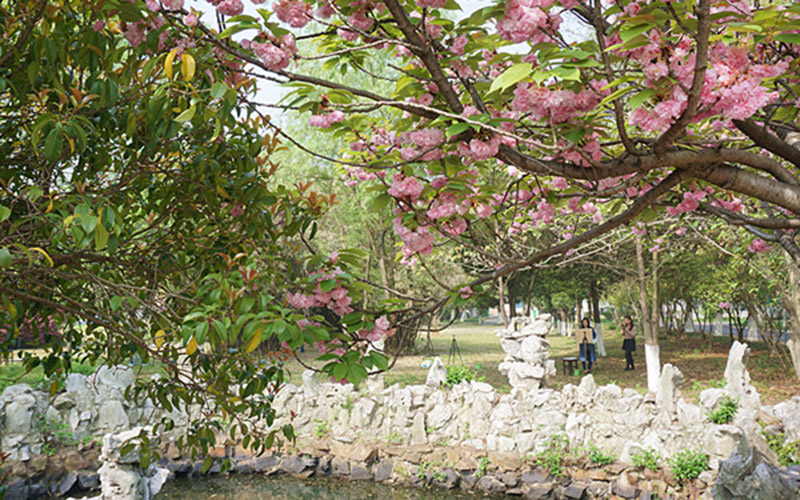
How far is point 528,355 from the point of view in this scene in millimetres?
9297

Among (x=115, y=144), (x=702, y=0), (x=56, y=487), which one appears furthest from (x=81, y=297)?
(x=56, y=487)

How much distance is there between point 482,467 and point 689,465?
232 cm

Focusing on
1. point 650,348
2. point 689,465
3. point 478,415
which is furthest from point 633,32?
point 650,348

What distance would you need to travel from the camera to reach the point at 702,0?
135 cm

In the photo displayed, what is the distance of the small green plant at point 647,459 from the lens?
6418 millimetres

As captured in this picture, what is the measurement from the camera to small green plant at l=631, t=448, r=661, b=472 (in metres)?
6.42

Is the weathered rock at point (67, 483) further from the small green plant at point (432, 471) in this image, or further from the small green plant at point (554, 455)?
the small green plant at point (554, 455)

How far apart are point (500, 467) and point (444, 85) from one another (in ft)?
20.1

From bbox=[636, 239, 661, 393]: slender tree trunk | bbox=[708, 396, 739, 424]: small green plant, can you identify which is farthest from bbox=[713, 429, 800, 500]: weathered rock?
bbox=[636, 239, 661, 393]: slender tree trunk

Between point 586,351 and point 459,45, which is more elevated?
point 459,45

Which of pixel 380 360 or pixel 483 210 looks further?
pixel 483 210

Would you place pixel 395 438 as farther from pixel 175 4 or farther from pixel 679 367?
pixel 679 367

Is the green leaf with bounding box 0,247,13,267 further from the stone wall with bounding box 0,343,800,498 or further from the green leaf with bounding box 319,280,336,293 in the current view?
the stone wall with bounding box 0,343,800,498

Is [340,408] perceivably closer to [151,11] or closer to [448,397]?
[448,397]
